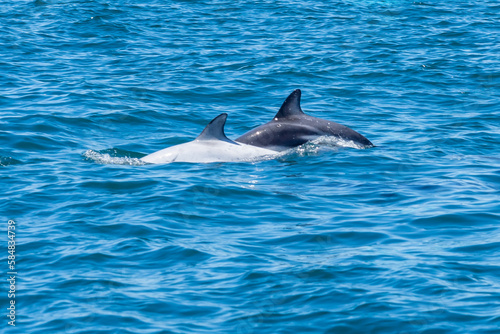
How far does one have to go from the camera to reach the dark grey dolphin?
1720cm

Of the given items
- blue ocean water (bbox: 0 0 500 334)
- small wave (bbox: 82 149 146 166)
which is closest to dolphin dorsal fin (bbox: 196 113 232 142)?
blue ocean water (bbox: 0 0 500 334)

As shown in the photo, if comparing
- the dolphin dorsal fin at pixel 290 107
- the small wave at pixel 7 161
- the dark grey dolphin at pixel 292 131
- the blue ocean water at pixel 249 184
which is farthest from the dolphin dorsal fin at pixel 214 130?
the small wave at pixel 7 161

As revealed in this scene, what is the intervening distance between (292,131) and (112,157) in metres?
3.99

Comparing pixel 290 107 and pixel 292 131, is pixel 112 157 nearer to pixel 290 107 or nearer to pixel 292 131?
pixel 292 131

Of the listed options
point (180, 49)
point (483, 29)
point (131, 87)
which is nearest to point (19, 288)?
point (131, 87)

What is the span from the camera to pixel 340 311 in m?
8.88

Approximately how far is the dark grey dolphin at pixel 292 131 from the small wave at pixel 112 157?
8.02 ft

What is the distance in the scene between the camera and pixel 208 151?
16141mm

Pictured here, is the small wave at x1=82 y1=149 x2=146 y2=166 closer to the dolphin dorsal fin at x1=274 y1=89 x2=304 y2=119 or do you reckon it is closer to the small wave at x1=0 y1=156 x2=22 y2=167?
the small wave at x1=0 y1=156 x2=22 y2=167

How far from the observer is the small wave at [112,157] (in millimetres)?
16016

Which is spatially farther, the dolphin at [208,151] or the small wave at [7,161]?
the dolphin at [208,151]

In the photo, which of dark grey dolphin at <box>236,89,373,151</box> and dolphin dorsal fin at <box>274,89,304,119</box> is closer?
dark grey dolphin at <box>236,89,373,151</box>

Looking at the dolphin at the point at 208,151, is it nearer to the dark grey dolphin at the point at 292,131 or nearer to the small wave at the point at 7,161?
the dark grey dolphin at the point at 292,131

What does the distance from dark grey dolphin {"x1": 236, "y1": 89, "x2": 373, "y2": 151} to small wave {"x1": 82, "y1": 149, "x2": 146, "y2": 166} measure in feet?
8.02
